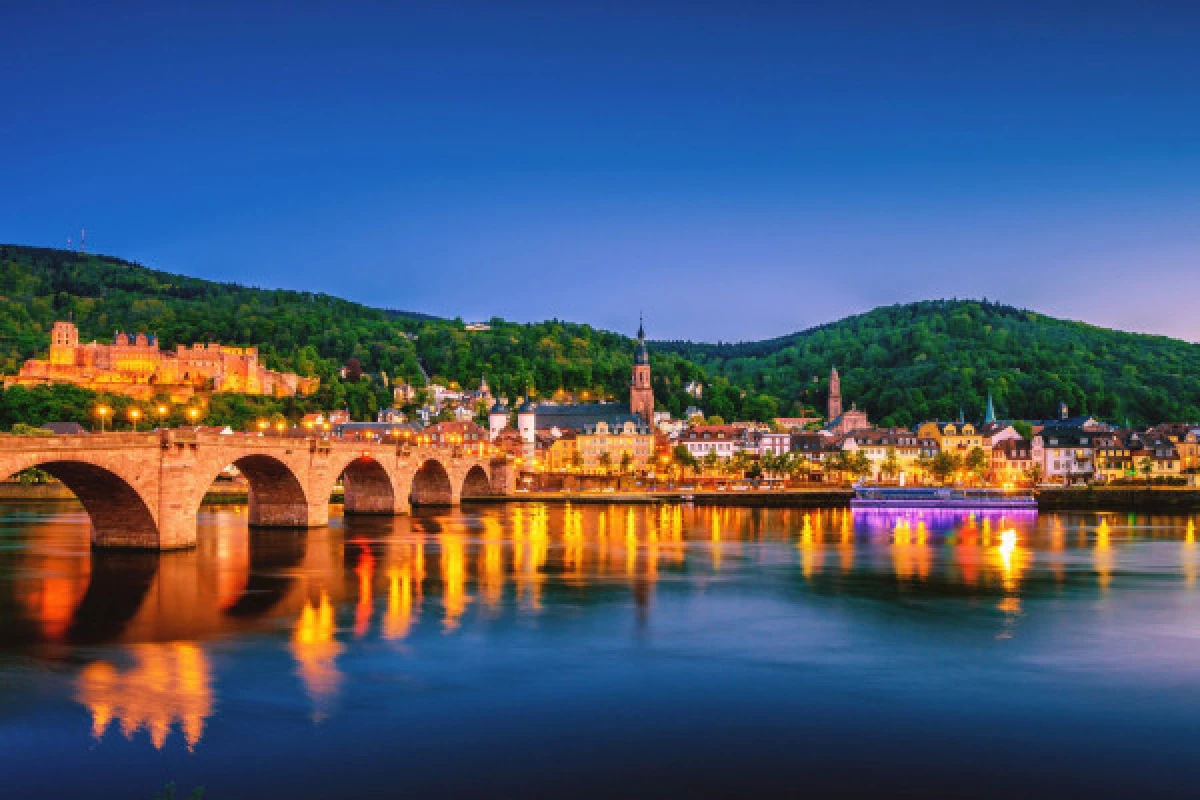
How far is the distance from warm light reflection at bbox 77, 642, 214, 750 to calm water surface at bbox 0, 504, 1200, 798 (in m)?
0.08

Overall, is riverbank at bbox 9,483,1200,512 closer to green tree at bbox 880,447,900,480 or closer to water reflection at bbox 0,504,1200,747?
water reflection at bbox 0,504,1200,747

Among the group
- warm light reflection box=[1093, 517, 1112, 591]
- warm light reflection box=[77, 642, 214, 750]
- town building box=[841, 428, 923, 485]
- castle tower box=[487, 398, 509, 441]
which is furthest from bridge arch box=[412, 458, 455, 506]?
castle tower box=[487, 398, 509, 441]

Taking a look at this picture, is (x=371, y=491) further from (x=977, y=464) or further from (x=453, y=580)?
(x=977, y=464)

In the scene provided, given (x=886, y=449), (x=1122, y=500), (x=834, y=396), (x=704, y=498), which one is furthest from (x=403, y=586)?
Answer: (x=834, y=396)

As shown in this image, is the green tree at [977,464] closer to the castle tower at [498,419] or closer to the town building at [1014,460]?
the town building at [1014,460]

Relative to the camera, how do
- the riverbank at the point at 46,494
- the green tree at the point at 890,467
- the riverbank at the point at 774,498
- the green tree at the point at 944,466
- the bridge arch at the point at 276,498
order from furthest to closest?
the green tree at the point at 890,467 < the green tree at the point at 944,466 < the riverbank at the point at 774,498 < the riverbank at the point at 46,494 < the bridge arch at the point at 276,498

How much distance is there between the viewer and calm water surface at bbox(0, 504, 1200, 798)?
1548 cm

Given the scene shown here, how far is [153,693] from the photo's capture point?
19.4 metres

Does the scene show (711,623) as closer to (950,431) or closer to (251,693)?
(251,693)

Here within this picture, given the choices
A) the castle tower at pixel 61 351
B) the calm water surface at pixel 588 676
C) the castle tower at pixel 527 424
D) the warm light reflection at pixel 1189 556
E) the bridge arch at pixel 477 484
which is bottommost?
the warm light reflection at pixel 1189 556

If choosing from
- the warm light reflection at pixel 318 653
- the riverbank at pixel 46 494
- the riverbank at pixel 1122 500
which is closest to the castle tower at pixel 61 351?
the riverbank at pixel 46 494

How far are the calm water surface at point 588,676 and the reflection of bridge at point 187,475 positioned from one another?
4.57 ft

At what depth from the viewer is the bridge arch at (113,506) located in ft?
113

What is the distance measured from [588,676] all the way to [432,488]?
59782 millimetres
